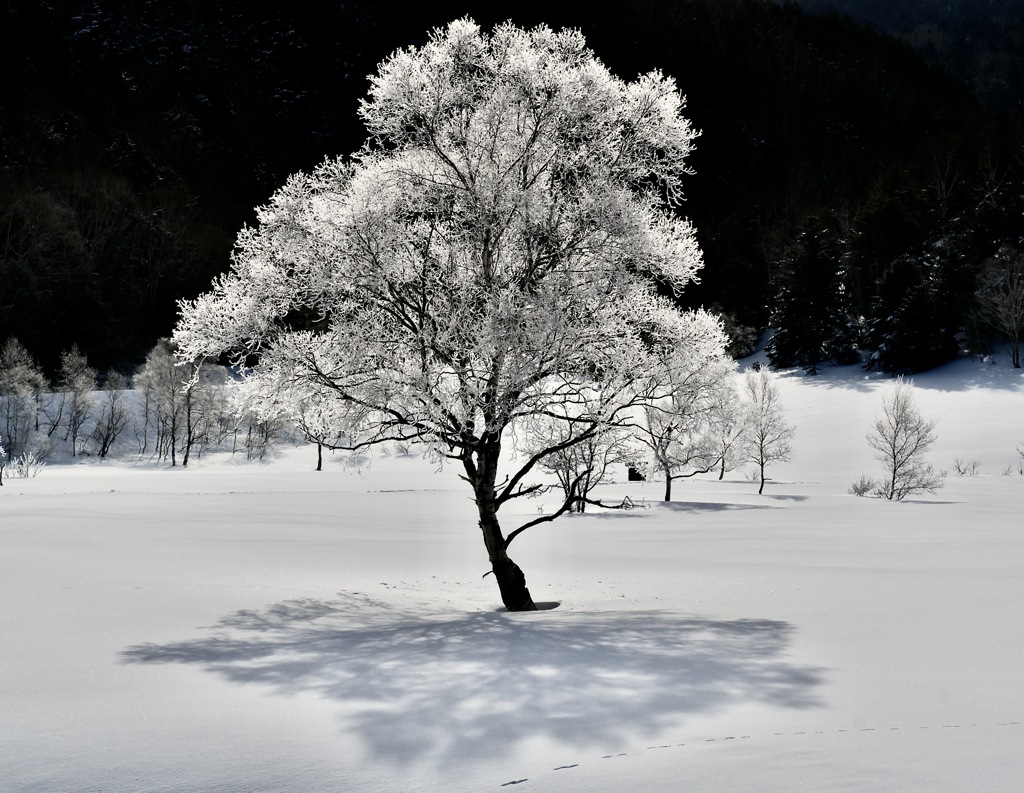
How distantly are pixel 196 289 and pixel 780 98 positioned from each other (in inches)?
5364

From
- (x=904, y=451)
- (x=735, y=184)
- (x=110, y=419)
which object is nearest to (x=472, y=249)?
(x=904, y=451)

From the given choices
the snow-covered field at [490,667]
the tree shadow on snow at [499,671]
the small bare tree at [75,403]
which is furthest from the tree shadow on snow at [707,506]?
the small bare tree at [75,403]

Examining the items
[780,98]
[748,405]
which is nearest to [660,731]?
[748,405]

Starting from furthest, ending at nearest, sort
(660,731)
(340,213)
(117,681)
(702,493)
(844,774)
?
1. (702,493)
2. (340,213)
3. (117,681)
4. (660,731)
5. (844,774)

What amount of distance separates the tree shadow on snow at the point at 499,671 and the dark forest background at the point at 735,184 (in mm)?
5634

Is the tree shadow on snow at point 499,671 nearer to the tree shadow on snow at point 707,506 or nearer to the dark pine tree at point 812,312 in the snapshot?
the tree shadow on snow at point 707,506

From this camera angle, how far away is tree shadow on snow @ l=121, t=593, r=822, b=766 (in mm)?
5578

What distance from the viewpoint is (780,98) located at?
175875 mm

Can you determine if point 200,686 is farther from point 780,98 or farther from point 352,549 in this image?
point 780,98

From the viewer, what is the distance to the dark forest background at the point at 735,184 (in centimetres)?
7338

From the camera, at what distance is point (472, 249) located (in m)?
11.5

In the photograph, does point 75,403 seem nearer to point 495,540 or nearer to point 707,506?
point 707,506

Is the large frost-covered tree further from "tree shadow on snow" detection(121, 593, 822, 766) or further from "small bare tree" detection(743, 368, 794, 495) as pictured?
"small bare tree" detection(743, 368, 794, 495)

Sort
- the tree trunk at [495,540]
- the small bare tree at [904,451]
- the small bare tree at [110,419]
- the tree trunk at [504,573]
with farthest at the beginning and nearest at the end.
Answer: the small bare tree at [110,419] → the small bare tree at [904,451] → the tree trunk at [504,573] → the tree trunk at [495,540]
